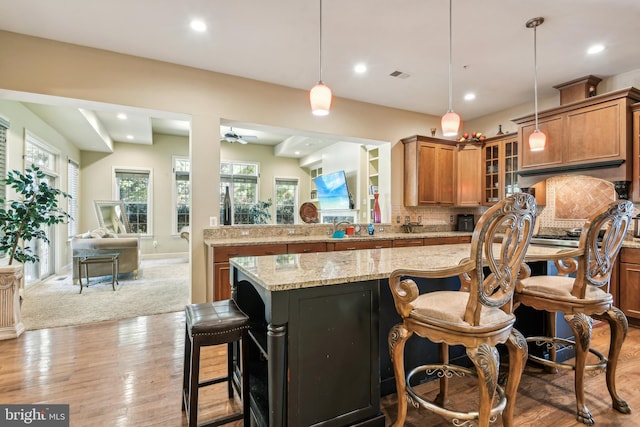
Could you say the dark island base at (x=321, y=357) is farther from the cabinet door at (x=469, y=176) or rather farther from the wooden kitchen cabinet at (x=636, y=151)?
the cabinet door at (x=469, y=176)

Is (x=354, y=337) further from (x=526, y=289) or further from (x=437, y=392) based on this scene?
(x=526, y=289)

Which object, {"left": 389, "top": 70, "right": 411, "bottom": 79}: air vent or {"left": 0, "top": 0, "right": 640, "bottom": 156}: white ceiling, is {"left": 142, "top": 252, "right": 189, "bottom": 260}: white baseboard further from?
{"left": 389, "top": 70, "right": 411, "bottom": 79}: air vent

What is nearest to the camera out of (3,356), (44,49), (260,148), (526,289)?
(526,289)

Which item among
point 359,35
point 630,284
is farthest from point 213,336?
point 630,284

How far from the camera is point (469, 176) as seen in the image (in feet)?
17.3

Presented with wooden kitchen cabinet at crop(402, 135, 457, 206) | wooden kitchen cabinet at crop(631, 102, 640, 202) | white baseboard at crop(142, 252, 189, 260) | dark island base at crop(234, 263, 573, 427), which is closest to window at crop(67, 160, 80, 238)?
white baseboard at crop(142, 252, 189, 260)

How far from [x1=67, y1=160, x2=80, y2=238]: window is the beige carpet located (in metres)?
1.89

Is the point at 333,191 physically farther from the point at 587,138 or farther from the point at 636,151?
the point at 636,151

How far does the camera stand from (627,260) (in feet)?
10.7

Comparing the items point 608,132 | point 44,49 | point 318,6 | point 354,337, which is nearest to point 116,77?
point 44,49

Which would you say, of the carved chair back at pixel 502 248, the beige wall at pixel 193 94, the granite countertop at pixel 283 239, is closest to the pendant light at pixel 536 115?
the granite countertop at pixel 283 239

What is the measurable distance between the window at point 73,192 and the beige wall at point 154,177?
11.8 inches

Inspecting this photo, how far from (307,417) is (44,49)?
416 centimetres

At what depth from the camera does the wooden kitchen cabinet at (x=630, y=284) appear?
320 centimetres
